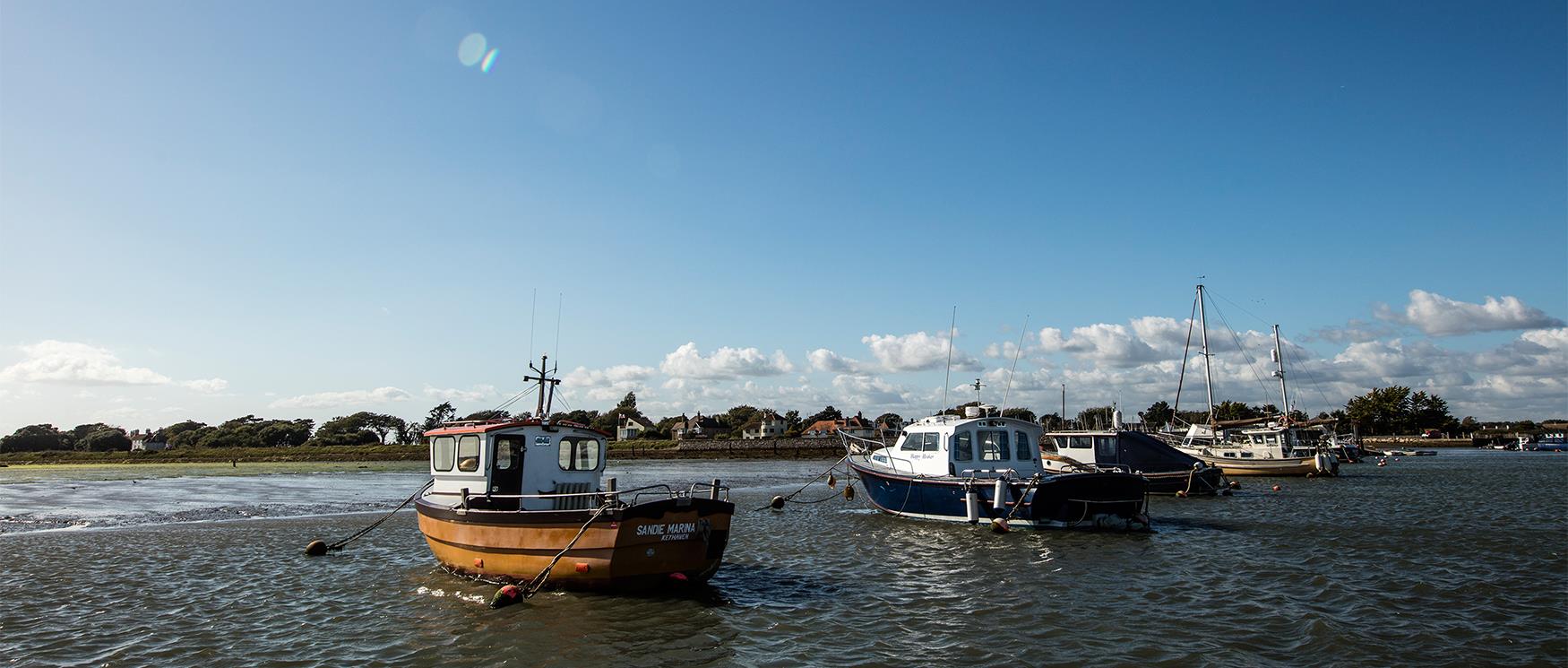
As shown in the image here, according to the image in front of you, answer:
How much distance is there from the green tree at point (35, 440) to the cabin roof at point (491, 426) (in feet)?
A: 499

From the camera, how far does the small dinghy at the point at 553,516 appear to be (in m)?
14.2

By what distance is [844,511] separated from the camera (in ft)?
103

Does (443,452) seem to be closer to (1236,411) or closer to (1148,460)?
(1148,460)

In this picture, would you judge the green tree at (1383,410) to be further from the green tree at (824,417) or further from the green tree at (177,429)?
the green tree at (177,429)

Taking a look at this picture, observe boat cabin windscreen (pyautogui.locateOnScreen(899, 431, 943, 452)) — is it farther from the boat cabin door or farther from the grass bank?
the grass bank

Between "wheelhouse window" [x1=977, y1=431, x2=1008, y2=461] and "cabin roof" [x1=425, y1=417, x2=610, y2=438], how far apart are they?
44.2 ft

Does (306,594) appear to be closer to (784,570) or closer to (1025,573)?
(784,570)

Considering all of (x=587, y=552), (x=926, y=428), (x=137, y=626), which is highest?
(x=926, y=428)

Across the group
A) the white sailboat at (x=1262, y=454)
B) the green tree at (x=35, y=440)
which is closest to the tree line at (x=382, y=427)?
the green tree at (x=35, y=440)

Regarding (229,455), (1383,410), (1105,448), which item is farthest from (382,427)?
(1383,410)

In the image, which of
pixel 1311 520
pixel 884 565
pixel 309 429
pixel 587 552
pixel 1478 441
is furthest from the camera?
pixel 1478 441

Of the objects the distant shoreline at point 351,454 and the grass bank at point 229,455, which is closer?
the distant shoreline at point 351,454

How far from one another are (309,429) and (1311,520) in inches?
5669

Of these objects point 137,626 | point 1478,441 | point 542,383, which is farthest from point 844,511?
point 1478,441
